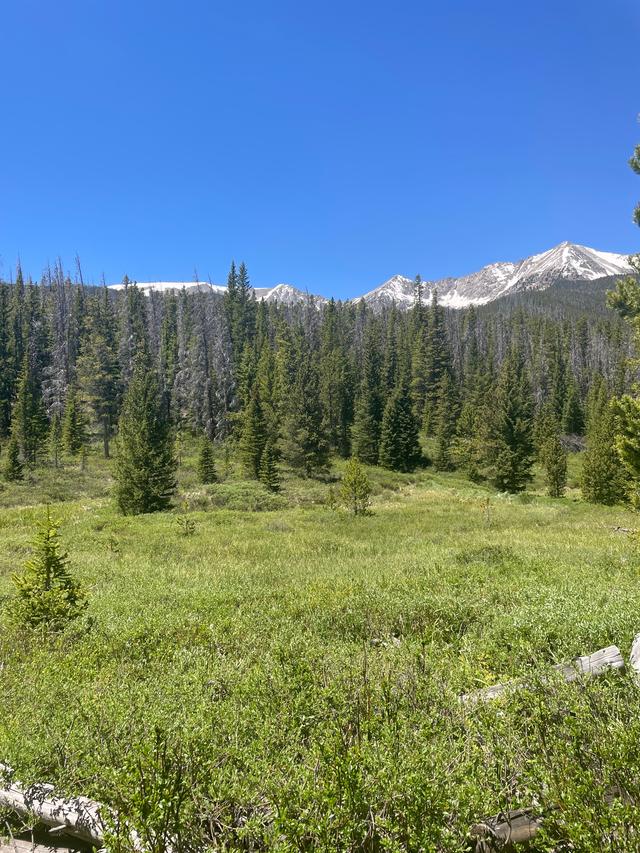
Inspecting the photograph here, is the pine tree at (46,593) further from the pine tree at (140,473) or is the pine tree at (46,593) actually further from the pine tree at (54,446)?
the pine tree at (54,446)

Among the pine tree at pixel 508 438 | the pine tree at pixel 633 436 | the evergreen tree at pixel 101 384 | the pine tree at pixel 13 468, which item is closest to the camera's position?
the pine tree at pixel 633 436

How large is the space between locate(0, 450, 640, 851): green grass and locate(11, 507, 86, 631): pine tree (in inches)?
17.8

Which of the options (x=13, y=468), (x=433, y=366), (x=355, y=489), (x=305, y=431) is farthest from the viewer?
(x=433, y=366)

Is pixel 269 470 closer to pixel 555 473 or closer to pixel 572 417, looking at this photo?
pixel 555 473

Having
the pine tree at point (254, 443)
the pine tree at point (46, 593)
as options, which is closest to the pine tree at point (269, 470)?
Answer: the pine tree at point (254, 443)

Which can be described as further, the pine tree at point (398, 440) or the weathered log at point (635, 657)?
the pine tree at point (398, 440)

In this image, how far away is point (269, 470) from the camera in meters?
40.5

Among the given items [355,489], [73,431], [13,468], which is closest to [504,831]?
[355,489]

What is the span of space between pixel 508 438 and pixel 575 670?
46013 mm

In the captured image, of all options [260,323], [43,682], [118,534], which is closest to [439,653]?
[43,682]

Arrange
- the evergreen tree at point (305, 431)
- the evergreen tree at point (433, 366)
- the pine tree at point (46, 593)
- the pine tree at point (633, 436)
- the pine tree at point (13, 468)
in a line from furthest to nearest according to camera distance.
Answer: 1. the evergreen tree at point (433, 366)
2. the evergreen tree at point (305, 431)
3. the pine tree at point (13, 468)
4. the pine tree at point (633, 436)
5. the pine tree at point (46, 593)

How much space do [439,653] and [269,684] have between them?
8.16ft

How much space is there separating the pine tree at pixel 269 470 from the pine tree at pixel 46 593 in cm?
3018

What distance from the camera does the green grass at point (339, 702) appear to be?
296cm
